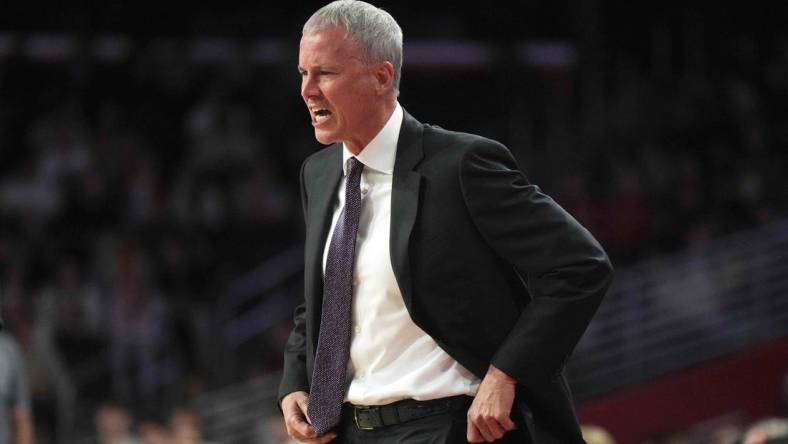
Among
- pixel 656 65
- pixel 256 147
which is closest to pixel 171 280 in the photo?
pixel 256 147

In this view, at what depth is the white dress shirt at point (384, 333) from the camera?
2.88 meters

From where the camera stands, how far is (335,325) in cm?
301

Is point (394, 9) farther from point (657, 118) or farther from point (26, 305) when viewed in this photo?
point (26, 305)

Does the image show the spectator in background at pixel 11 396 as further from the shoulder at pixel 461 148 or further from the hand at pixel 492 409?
the hand at pixel 492 409

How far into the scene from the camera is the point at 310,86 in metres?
2.95

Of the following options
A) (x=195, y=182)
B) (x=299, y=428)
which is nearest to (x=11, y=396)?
(x=299, y=428)

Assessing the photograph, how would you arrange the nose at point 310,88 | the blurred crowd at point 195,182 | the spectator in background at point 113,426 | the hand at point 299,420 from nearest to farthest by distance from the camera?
the nose at point 310,88 < the hand at point 299,420 < the spectator in background at point 113,426 < the blurred crowd at point 195,182

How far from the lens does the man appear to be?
2.81 m

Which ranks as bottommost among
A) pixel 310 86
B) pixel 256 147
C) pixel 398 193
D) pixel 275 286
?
pixel 275 286

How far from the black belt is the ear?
2.40 ft

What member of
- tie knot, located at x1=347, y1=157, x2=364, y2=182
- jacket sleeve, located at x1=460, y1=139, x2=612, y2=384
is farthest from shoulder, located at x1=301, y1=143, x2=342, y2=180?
jacket sleeve, located at x1=460, y1=139, x2=612, y2=384

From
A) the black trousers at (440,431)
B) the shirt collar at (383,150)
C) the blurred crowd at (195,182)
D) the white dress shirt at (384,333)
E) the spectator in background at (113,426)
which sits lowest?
the spectator in background at (113,426)

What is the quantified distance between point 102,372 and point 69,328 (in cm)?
44

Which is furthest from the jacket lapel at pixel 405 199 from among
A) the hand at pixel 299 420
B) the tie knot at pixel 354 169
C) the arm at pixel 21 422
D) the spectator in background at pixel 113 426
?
the spectator in background at pixel 113 426
